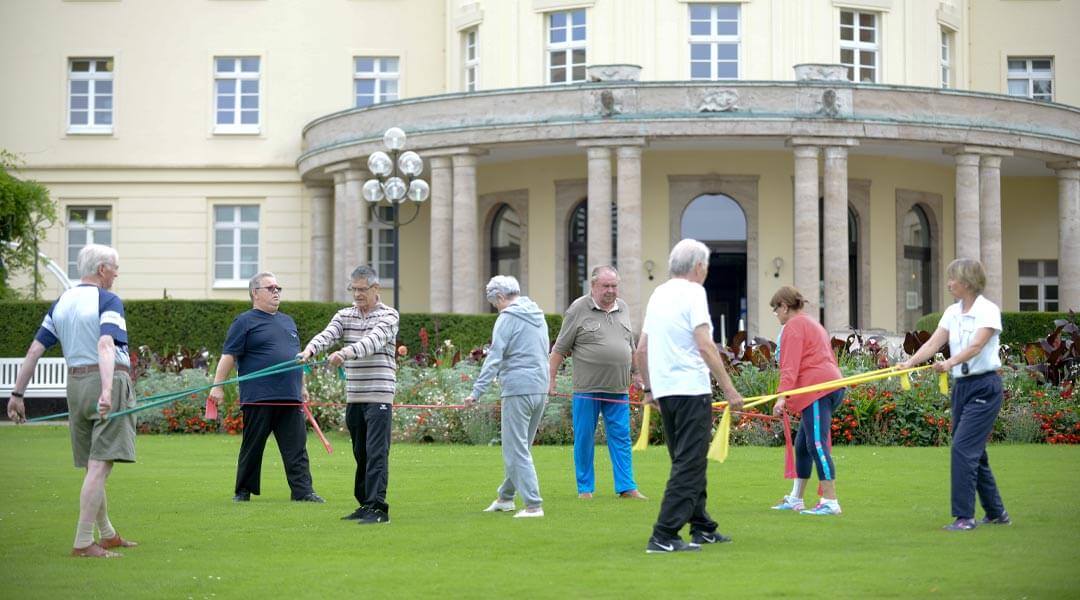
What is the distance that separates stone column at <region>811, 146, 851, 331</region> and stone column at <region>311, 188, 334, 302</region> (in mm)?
13453

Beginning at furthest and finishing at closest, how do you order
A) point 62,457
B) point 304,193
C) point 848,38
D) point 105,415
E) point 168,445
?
point 304,193
point 848,38
point 168,445
point 62,457
point 105,415

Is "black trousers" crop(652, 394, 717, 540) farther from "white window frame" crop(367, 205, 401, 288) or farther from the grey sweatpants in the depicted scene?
"white window frame" crop(367, 205, 401, 288)

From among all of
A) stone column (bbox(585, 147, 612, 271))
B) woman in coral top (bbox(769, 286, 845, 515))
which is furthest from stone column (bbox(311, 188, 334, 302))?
woman in coral top (bbox(769, 286, 845, 515))

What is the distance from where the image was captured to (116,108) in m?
40.5

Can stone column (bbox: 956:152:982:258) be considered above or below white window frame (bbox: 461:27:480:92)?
below

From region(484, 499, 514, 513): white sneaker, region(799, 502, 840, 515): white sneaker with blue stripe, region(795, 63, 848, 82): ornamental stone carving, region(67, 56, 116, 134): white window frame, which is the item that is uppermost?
region(67, 56, 116, 134): white window frame

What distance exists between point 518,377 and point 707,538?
2259mm

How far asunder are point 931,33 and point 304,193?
16.2m

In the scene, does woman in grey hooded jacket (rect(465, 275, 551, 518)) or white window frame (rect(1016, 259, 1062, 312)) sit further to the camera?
white window frame (rect(1016, 259, 1062, 312))

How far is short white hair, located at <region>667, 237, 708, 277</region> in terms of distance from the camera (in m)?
9.35

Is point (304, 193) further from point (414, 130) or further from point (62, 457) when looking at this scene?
point (62, 457)

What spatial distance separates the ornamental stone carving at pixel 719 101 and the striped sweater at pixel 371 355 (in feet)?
63.5

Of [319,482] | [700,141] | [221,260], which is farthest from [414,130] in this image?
[319,482]

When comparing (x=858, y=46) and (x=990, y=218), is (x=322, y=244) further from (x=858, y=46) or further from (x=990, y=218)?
(x=990, y=218)
